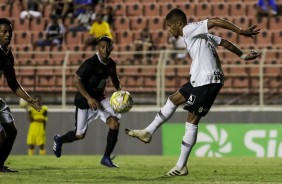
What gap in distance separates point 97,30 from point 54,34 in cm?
171

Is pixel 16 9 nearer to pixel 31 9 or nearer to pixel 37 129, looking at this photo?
pixel 31 9

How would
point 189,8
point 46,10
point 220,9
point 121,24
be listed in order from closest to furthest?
point 220,9, point 189,8, point 121,24, point 46,10

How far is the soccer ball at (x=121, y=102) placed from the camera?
16361 mm

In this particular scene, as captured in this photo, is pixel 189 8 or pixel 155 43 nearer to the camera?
pixel 155 43

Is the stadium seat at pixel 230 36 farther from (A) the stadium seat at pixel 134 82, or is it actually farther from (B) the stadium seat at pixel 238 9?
(A) the stadium seat at pixel 134 82

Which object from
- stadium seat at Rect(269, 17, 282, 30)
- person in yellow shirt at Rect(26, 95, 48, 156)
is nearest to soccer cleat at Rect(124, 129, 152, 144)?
person in yellow shirt at Rect(26, 95, 48, 156)

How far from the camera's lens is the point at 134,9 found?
94.3 ft

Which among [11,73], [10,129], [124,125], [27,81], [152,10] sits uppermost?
[152,10]

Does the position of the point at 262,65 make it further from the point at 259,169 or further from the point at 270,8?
the point at 259,169

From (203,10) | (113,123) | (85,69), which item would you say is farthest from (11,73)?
(203,10)

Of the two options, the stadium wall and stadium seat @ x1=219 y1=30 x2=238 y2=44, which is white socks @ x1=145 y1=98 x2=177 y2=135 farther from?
stadium seat @ x1=219 y1=30 x2=238 y2=44

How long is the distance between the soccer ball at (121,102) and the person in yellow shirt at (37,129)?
944 cm

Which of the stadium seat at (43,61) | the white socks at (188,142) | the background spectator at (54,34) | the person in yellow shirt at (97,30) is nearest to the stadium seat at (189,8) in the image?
the person in yellow shirt at (97,30)

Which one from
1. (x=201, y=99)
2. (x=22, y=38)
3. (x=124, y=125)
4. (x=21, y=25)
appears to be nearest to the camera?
(x=201, y=99)
